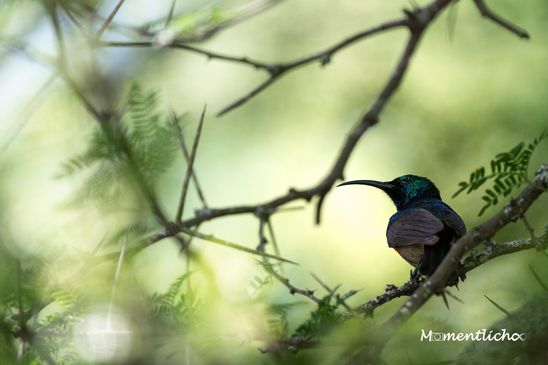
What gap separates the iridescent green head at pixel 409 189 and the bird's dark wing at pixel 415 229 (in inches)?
36.0

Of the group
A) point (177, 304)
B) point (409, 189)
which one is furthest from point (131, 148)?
point (409, 189)

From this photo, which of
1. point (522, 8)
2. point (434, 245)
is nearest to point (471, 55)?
point (522, 8)

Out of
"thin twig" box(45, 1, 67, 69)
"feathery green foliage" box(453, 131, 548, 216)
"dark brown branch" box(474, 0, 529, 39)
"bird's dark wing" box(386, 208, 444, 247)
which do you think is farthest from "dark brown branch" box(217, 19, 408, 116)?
"bird's dark wing" box(386, 208, 444, 247)

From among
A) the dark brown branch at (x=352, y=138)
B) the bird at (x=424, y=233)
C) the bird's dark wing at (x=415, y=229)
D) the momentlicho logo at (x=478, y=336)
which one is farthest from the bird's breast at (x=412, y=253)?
the dark brown branch at (x=352, y=138)

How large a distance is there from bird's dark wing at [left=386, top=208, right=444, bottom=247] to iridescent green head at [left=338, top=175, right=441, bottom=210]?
916 mm

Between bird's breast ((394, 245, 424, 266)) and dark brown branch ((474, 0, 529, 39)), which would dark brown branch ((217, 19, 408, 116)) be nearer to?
dark brown branch ((474, 0, 529, 39))

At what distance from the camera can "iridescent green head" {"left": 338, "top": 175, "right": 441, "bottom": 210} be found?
5.94 m

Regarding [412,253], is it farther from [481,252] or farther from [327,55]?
[327,55]

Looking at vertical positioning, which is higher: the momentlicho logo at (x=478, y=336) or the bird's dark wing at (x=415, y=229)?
the bird's dark wing at (x=415, y=229)

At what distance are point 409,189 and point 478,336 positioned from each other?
302cm

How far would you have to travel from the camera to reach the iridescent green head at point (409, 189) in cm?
594

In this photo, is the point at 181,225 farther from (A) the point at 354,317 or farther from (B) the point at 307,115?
(B) the point at 307,115

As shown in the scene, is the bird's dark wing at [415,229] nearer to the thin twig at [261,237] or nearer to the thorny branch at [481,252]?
the thorny branch at [481,252]

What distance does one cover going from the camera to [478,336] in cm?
309
